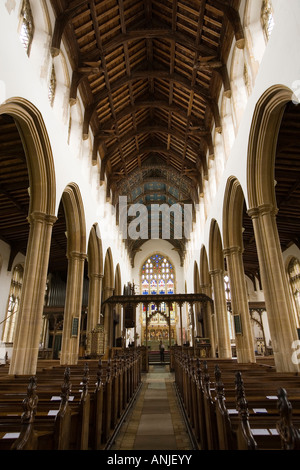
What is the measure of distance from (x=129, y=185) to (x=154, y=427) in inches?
604

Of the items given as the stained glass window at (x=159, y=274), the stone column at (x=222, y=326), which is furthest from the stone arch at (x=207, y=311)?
the stained glass window at (x=159, y=274)

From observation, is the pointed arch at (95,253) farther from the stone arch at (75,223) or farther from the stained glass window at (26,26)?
the stained glass window at (26,26)

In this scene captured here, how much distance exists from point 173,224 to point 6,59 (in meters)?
19.3

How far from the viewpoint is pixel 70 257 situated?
32.4 ft

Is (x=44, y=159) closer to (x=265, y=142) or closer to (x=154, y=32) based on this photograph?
(x=265, y=142)

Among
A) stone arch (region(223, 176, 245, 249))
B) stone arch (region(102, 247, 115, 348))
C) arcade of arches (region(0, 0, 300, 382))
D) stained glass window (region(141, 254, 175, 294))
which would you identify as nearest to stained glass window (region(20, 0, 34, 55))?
arcade of arches (region(0, 0, 300, 382))

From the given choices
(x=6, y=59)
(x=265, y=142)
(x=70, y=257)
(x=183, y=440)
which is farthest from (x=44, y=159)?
(x=183, y=440)

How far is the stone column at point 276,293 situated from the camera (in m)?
6.00

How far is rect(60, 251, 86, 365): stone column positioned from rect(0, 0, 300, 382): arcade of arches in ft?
0.12

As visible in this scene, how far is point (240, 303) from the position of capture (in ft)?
30.2

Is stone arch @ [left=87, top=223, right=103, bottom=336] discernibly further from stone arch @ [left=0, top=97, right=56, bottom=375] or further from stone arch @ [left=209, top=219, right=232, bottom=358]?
stone arch @ [left=0, top=97, right=56, bottom=375]

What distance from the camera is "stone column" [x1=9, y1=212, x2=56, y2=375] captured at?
607 centimetres

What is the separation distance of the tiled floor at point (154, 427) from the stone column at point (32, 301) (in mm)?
2449

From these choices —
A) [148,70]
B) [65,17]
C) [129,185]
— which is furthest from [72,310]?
[129,185]
